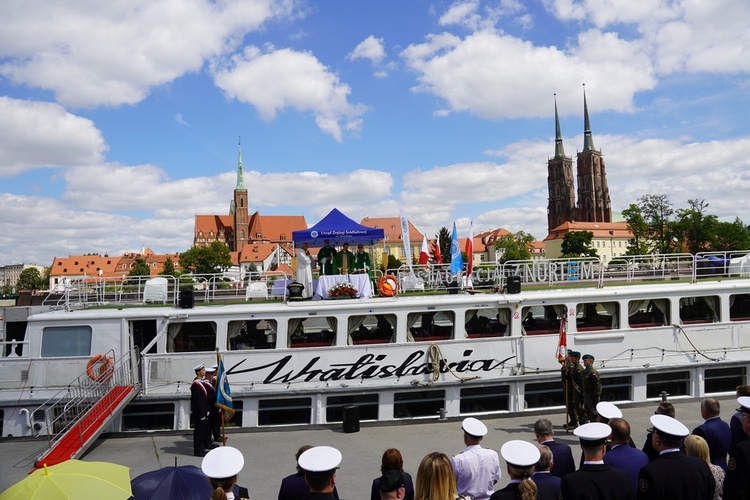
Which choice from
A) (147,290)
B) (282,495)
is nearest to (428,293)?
(147,290)

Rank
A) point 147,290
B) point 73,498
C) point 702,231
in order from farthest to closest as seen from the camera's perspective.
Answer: point 702,231
point 147,290
point 73,498

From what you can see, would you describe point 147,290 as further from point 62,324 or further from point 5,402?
point 5,402

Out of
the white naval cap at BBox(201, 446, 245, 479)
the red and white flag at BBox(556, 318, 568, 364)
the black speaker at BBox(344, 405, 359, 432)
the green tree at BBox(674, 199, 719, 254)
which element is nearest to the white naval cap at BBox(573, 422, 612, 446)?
the white naval cap at BBox(201, 446, 245, 479)

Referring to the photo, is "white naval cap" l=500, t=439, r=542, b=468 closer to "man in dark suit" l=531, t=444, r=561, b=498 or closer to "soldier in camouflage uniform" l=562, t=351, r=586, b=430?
"man in dark suit" l=531, t=444, r=561, b=498

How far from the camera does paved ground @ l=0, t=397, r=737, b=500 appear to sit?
9591mm

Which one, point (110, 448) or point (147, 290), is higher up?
point (147, 290)

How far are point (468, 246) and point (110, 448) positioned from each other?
10.4 m

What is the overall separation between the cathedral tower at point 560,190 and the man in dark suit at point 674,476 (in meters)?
177

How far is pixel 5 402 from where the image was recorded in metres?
11.9

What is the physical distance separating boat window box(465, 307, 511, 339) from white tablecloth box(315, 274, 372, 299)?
2602mm

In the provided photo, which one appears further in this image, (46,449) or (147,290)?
(147,290)

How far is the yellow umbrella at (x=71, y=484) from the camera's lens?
4270mm

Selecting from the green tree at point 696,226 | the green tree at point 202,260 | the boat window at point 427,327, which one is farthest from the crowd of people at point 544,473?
the green tree at point 202,260

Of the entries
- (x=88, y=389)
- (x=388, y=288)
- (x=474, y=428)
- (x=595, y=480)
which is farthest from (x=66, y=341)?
(x=595, y=480)
